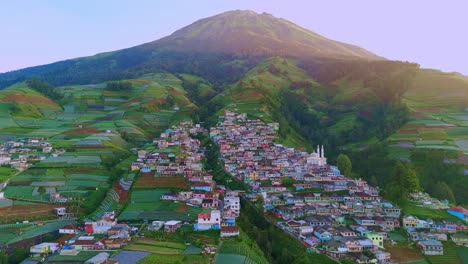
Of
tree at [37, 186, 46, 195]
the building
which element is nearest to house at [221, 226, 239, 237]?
the building

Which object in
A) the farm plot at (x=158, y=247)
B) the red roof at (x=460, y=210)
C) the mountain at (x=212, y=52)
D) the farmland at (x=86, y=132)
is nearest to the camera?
the farm plot at (x=158, y=247)

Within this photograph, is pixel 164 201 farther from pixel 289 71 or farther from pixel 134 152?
pixel 289 71

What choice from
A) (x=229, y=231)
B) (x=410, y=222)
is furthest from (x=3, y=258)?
(x=410, y=222)

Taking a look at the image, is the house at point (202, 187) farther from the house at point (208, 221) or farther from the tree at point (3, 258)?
the tree at point (3, 258)

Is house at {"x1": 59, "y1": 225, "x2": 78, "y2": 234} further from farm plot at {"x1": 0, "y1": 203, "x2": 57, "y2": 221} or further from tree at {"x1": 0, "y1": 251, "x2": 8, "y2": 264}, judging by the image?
tree at {"x1": 0, "y1": 251, "x2": 8, "y2": 264}

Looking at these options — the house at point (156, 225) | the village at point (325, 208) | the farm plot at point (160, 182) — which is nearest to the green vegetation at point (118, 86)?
the village at point (325, 208)
